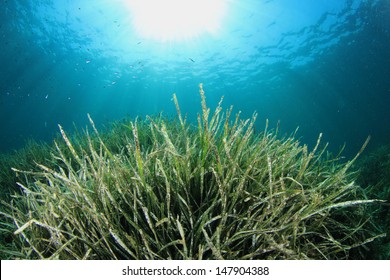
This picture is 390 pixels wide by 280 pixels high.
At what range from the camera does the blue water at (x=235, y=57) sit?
967 inches

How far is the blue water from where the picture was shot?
2456 cm

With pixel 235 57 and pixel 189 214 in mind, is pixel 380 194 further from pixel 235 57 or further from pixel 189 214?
pixel 235 57

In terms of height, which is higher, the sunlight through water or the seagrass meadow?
the sunlight through water

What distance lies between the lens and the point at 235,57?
35.0m

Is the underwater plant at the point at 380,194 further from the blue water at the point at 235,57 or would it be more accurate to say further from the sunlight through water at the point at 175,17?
the sunlight through water at the point at 175,17

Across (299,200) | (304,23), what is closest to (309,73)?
(304,23)

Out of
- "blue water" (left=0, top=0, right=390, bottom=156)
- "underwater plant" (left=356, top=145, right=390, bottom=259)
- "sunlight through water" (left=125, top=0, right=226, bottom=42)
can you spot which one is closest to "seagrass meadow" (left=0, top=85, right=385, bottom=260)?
"underwater plant" (left=356, top=145, right=390, bottom=259)

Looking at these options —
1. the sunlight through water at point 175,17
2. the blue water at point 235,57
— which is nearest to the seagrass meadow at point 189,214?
the blue water at point 235,57

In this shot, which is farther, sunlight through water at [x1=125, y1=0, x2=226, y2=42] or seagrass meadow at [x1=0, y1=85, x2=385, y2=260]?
sunlight through water at [x1=125, y1=0, x2=226, y2=42]

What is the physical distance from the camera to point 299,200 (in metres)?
1.78

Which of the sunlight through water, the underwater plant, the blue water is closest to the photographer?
the underwater plant

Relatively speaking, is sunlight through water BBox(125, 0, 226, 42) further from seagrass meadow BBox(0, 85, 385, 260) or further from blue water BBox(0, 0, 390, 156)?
seagrass meadow BBox(0, 85, 385, 260)

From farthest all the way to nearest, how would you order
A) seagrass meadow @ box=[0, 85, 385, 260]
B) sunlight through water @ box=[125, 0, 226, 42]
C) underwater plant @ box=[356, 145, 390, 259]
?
sunlight through water @ box=[125, 0, 226, 42], underwater plant @ box=[356, 145, 390, 259], seagrass meadow @ box=[0, 85, 385, 260]
